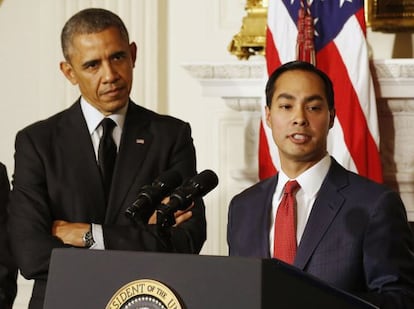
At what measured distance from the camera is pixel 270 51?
491 cm

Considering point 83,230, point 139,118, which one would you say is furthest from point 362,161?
point 83,230

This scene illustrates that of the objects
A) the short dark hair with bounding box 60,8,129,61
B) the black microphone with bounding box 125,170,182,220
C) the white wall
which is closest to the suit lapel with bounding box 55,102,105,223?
the short dark hair with bounding box 60,8,129,61

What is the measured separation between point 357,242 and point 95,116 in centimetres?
119

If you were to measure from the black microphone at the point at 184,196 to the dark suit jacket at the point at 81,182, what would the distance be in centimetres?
92

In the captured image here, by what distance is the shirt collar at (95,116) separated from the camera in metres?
3.79

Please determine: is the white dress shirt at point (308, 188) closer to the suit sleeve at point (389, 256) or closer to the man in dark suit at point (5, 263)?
the suit sleeve at point (389, 256)

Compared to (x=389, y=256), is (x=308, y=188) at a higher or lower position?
higher

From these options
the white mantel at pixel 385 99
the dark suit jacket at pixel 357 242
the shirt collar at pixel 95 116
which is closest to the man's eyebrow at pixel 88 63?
the shirt collar at pixel 95 116

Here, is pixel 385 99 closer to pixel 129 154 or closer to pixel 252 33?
pixel 252 33

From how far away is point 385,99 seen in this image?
495cm

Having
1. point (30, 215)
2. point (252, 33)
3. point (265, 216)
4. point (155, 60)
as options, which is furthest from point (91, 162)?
point (155, 60)

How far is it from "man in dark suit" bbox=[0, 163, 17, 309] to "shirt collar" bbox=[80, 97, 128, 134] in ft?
1.29

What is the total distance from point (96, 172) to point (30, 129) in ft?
0.98

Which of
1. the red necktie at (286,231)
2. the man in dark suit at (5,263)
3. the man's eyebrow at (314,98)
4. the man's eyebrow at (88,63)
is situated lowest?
the man in dark suit at (5,263)
